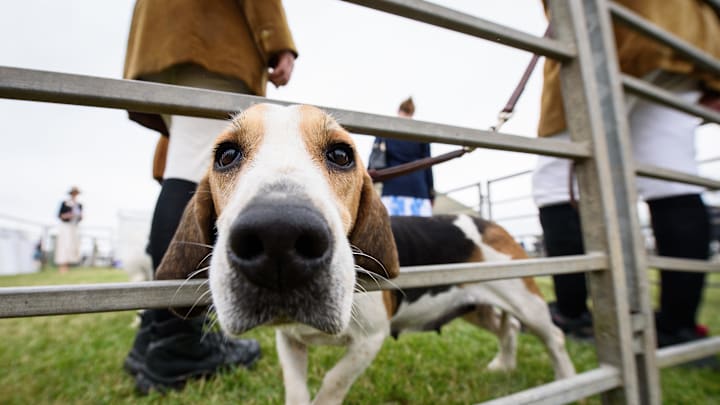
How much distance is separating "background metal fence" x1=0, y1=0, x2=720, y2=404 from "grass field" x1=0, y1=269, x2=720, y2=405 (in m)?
0.75

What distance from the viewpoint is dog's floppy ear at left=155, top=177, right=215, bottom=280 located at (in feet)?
3.76

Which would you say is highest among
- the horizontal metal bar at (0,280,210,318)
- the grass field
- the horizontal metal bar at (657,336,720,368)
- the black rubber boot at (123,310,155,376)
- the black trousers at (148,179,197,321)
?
the black trousers at (148,179,197,321)

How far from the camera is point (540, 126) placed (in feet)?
7.59

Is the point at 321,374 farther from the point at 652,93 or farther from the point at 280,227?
the point at 652,93

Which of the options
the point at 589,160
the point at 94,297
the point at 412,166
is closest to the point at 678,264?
the point at 589,160

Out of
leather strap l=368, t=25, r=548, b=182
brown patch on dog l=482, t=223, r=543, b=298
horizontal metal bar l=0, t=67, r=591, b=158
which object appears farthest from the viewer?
brown patch on dog l=482, t=223, r=543, b=298

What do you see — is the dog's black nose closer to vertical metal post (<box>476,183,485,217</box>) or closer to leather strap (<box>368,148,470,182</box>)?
leather strap (<box>368,148,470,182</box>)

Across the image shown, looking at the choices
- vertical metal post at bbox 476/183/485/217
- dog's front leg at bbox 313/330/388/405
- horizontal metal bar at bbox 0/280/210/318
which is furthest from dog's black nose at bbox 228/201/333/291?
vertical metal post at bbox 476/183/485/217

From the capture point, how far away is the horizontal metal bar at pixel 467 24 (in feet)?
3.93

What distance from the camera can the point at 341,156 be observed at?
1206 millimetres

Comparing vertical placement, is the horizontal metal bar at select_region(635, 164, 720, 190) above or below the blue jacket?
below

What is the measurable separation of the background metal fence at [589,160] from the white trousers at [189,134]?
763 mm

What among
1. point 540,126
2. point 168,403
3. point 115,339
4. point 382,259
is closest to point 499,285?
point 540,126

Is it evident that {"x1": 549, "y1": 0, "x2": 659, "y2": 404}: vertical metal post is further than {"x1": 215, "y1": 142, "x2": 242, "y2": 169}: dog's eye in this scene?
Yes
